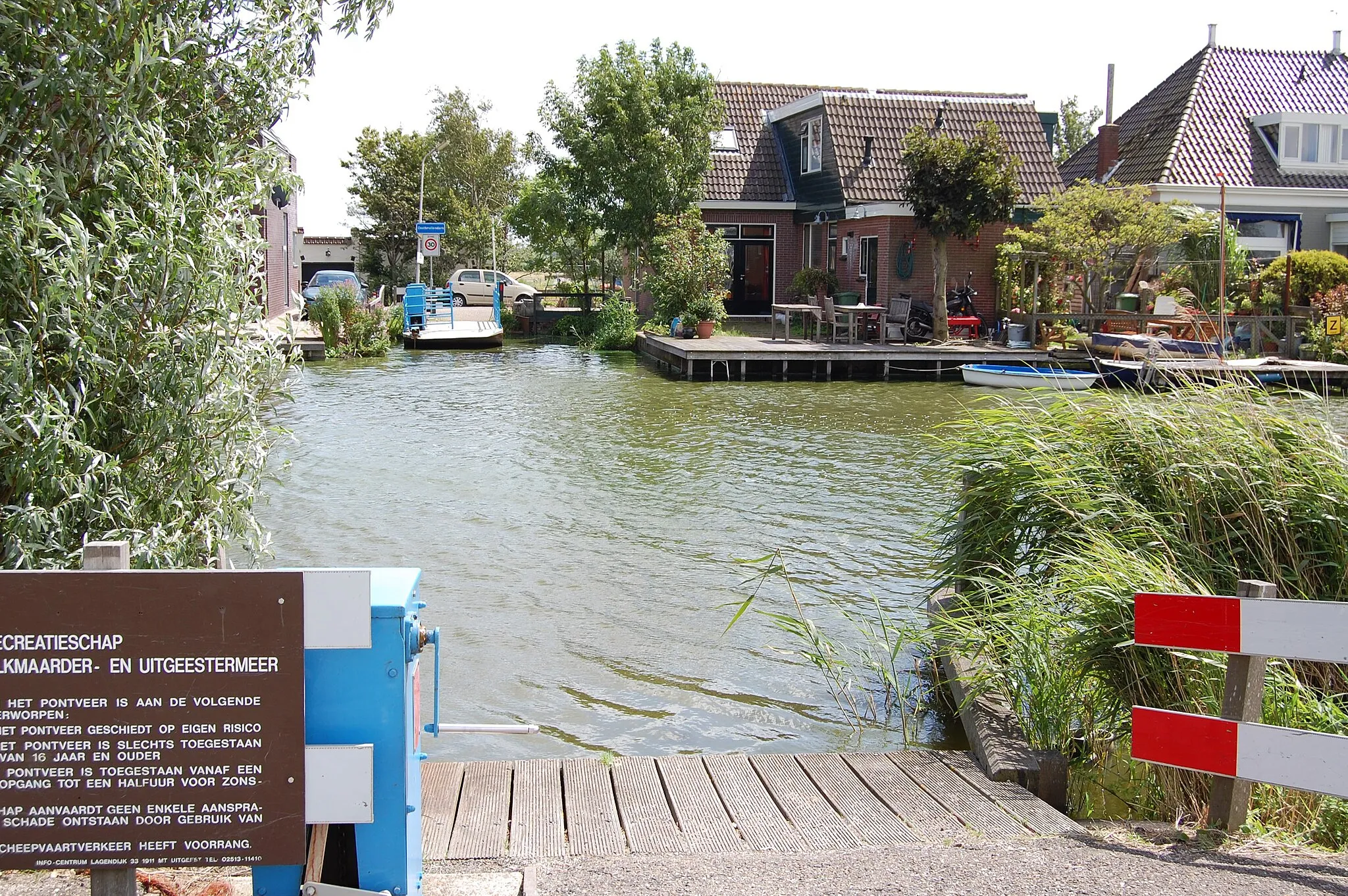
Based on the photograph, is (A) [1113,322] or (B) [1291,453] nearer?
(B) [1291,453]

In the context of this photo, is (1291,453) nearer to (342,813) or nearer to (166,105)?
(342,813)

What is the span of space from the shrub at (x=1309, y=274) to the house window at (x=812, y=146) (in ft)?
36.4

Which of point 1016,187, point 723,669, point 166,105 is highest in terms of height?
point 1016,187

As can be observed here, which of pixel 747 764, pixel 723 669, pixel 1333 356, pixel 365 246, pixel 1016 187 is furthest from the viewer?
pixel 365 246

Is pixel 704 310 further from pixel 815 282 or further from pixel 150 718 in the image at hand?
pixel 150 718

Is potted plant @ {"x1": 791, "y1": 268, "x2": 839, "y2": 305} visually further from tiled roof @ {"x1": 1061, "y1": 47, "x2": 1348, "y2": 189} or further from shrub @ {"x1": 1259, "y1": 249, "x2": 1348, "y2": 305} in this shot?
shrub @ {"x1": 1259, "y1": 249, "x2": 1348, "y2": 305}

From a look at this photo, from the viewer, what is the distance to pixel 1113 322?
81.2 feet

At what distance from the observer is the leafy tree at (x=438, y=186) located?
47.9 meters

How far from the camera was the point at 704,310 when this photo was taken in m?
27.8

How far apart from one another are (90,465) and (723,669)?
427 centimetres

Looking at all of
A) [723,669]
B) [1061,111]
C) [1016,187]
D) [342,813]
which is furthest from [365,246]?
[342,813]

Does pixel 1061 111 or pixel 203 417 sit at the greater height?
pixel 1061 111

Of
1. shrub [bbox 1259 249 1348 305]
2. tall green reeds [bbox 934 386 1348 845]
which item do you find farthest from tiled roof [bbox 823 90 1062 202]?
tall green reeds [bbox 934 386 1348 845]

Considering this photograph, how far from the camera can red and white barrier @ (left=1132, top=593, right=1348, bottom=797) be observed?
399cm
